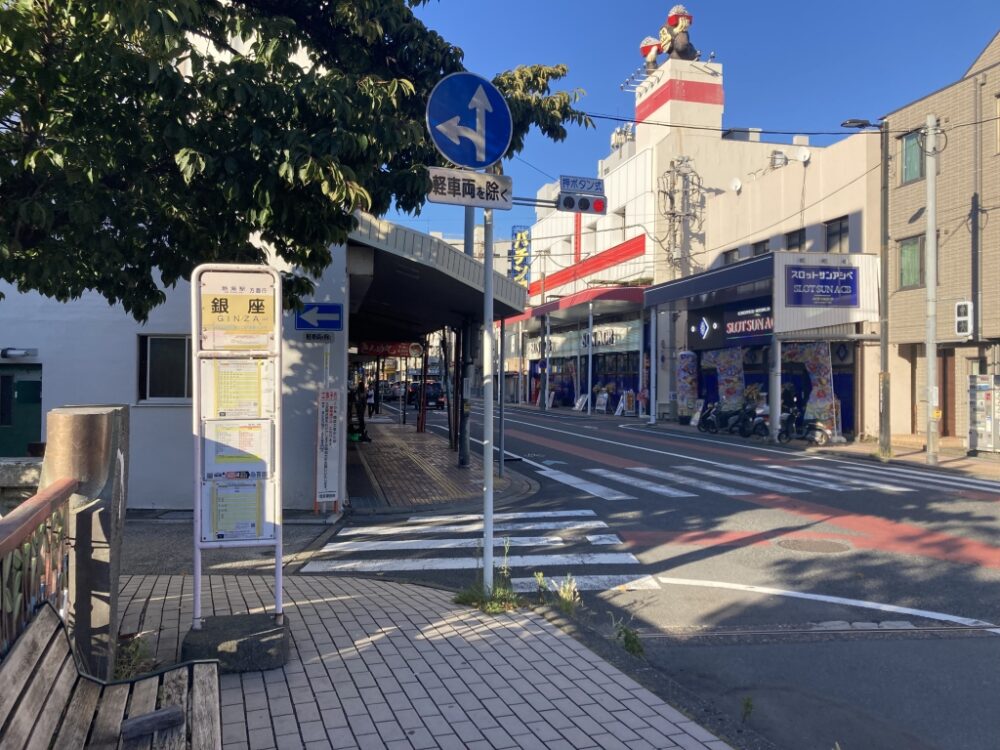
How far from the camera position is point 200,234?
7113 mm

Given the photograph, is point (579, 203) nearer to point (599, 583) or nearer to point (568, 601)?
point (599, 583)

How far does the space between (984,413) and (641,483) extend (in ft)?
35.3

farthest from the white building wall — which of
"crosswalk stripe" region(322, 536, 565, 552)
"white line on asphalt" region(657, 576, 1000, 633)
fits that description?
"white line on asphalt" region(657, 576, 1000, 633)

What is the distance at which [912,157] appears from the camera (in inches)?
960

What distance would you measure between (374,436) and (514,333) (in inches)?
1630

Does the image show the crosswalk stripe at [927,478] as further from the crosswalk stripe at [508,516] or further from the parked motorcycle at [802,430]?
the crosswalk stripe at [508,516]

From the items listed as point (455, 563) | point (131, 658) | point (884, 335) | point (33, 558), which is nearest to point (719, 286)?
point (884, 335)

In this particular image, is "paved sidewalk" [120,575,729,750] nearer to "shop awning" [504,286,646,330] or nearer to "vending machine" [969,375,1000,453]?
"vending machine" [969,375,1000,453]

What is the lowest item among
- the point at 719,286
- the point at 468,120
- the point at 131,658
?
the point at 131,658

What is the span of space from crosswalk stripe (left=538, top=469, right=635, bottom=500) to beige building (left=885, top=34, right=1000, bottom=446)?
9977 millimetres

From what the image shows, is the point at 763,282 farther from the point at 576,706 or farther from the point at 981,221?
the point at 576,706

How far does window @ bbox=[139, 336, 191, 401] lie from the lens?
38.4 feet

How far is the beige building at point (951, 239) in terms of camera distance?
2136 cm

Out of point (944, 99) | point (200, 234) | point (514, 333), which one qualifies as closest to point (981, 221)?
point (944, 99)
